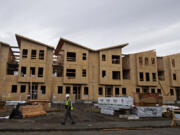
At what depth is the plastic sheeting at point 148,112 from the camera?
1489 cm

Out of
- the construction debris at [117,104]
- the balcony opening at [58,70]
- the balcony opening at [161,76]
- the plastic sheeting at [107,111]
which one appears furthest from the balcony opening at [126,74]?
the plastic sheeting at [107,111]

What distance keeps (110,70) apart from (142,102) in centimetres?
1855

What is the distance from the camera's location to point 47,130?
29.2 feet

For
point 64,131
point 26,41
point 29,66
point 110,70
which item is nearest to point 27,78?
point 29,66

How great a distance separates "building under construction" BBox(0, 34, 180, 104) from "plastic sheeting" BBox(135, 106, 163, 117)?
11.2 metres

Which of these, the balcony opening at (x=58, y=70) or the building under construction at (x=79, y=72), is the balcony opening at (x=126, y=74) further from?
the balcony opening at (x=58, y=70)

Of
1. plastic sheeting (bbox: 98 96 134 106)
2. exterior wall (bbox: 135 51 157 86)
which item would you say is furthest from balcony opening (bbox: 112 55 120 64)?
plastic sheeting (bbox: 98 96 134 106)

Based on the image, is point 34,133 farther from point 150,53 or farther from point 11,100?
point 150,53

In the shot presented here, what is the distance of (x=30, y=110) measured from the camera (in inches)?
553

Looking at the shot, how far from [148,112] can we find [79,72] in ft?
61.1

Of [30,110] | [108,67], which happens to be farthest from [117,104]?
[108,67]

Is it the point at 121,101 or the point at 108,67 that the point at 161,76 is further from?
the point at 121,101

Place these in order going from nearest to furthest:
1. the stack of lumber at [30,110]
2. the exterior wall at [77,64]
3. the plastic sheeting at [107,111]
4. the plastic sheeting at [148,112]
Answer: the stack of lumber at [30,110]
the plastic sheeting at [148,112]
the plastic sheeting at [107,111]
the exterior wall at [77,64]

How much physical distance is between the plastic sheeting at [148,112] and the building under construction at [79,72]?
11.2 meters
